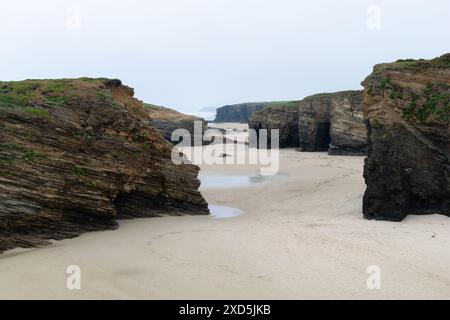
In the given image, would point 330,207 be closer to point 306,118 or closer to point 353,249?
point 353,249

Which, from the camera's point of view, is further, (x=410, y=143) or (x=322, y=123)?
(x=322, y=123)

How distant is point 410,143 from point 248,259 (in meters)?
10.8

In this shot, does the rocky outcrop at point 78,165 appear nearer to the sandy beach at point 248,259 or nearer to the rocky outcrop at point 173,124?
the sandy beach at point 248,259

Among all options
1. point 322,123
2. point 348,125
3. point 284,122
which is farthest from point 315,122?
point 284,122

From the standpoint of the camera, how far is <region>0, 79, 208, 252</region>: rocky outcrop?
1823 centimetres

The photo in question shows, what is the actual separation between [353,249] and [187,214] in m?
9.92

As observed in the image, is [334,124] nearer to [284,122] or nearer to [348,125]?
[348,125]

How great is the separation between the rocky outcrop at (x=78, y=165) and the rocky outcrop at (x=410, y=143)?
9.18m

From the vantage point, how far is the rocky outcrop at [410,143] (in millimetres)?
22125

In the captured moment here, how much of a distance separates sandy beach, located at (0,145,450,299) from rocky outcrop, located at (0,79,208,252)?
0.94 metres

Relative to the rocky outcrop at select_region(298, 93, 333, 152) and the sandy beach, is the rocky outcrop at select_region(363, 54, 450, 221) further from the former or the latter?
the rocky outcrop at select_region(298, 93, 333, 152)

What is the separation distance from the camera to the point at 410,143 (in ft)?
73.9

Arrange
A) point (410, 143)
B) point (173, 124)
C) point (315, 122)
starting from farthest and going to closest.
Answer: point (173, 124) < point (315, 122) < point (410, 143)

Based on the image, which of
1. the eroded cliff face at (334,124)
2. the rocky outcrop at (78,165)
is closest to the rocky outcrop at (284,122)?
the eroded cliff face at (334,124)
